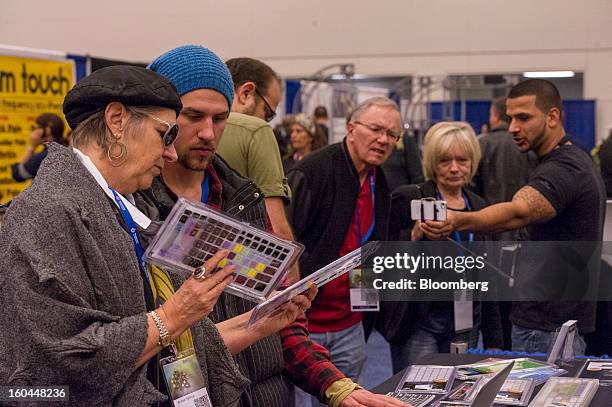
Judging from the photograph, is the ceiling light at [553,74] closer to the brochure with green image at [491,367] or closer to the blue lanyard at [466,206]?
the blue lanyard at [466,206]

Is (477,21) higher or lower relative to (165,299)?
higher

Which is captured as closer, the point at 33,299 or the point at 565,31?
the point at 33,299

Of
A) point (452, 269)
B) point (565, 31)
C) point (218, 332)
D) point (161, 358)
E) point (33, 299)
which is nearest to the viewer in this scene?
point (33, 299)

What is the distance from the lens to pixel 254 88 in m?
3.07

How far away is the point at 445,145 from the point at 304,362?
5.34 ft

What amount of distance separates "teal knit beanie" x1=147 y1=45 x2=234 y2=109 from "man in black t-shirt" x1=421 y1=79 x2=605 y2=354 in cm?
148

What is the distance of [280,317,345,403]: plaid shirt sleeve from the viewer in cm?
192

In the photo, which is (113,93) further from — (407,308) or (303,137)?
(303,137)

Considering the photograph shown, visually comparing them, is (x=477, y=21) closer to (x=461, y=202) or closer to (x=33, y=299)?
(x=461, y=202)

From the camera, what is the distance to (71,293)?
1.27m

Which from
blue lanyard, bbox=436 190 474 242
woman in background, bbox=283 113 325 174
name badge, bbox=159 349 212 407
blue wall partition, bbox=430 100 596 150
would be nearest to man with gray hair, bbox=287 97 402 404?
blue lanyard, bbox=436 190 474 242

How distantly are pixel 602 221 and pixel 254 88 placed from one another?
132 centimetres

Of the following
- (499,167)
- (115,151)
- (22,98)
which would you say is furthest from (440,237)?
(22,98)

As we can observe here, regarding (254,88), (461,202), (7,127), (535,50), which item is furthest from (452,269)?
(535,50)
